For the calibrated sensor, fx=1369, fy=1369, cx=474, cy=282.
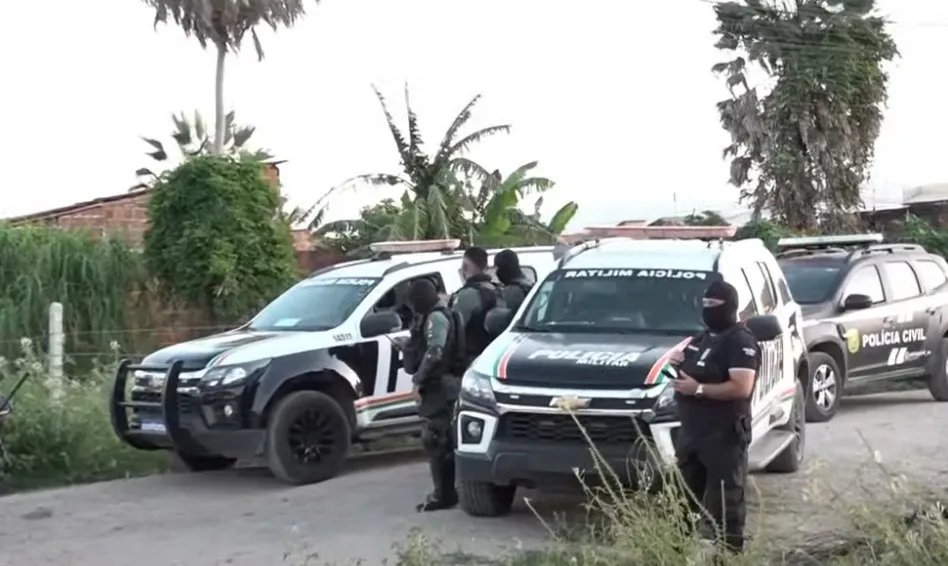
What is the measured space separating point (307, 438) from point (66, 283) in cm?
620

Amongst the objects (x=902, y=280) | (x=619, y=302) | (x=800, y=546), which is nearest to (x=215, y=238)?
(x=902, y=280)

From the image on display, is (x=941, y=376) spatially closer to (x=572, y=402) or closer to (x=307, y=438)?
(x=307, y=438)

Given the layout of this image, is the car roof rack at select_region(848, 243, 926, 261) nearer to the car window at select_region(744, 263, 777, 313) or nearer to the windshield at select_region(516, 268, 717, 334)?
the car window at select_region(744, 263, 777, 313)

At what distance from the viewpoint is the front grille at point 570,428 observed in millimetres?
8336

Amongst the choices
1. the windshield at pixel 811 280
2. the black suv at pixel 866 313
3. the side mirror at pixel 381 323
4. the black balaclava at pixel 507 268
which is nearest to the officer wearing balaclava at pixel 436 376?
the side mirror at pixel 381 323

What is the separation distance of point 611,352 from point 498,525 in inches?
56.2

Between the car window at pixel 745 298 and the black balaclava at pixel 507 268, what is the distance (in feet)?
6.15

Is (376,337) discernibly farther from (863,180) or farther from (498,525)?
(863,180)

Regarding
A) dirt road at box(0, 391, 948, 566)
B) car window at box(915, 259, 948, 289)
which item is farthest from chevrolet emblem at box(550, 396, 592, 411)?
car window at box(915, 259, 948, 289)

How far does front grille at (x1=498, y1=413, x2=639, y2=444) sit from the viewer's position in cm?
834

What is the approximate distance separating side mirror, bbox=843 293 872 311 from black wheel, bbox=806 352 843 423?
2.00 ft

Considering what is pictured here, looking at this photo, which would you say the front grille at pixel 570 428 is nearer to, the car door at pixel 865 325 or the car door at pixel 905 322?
the car door at pixel 865 325

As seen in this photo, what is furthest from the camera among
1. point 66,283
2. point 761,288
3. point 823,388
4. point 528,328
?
point 66,283

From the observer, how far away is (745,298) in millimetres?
10117
